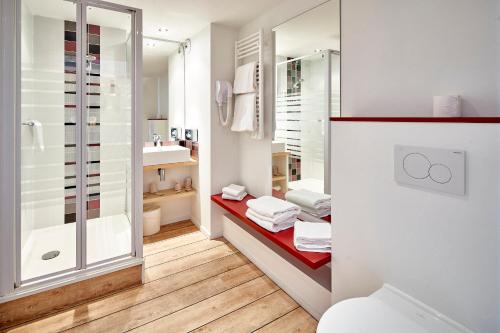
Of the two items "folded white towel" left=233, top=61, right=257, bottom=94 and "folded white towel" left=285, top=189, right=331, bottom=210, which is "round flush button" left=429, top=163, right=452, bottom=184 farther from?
"folded white towel" left=233, top=61, right=257, bottom=94

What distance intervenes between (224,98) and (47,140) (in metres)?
1.56

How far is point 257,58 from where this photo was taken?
263 cm

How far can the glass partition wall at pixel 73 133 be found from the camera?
74.6 inches

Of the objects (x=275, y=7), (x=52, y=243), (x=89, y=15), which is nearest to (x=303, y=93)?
(x=275, y=7)

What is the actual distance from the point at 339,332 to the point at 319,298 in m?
0.85

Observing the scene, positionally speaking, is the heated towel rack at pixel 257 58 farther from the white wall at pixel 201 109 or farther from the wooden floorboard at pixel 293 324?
the wooden floorboard at pixel 293 324

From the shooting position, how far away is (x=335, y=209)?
1548mm

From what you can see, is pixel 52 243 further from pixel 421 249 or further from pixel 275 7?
pixel 275 7

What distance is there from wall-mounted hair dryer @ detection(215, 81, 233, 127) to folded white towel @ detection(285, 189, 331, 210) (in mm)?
1075

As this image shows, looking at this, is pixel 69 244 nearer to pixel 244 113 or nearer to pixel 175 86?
pixel 244 113

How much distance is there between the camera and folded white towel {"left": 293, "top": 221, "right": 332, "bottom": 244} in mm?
1708

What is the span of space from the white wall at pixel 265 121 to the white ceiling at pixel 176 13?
0.27 feet

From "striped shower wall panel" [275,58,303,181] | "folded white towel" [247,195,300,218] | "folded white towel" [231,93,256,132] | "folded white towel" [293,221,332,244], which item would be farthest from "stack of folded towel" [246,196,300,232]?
"folded white towel" [231,93,256,132]

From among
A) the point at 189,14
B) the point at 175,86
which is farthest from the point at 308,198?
the point at 175,86
